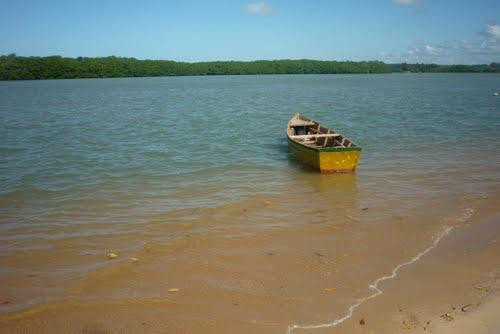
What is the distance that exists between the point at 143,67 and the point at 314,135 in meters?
130

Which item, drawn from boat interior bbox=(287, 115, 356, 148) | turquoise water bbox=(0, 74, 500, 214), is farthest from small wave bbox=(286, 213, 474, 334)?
boat interior bbox=(287, 115, 356, 148)

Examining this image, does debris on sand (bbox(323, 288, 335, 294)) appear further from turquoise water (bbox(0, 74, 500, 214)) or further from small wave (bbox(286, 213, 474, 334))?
turquoise water (bbox(0, 74, 500, 214))

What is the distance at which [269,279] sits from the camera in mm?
6992

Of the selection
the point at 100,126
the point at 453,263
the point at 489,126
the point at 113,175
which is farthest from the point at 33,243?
the point at 489,126

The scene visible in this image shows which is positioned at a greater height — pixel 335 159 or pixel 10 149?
pixel 335 159

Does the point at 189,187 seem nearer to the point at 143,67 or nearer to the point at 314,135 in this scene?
the point at 314,135

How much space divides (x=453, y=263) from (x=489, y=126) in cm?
2171

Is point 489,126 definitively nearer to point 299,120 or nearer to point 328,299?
point 299,120

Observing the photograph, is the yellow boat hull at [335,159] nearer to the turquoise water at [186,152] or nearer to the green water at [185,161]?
the green water at [185,161]

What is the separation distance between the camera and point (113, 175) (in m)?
14.4

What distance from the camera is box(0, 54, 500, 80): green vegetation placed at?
109 metres

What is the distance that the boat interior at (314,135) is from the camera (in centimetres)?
1628

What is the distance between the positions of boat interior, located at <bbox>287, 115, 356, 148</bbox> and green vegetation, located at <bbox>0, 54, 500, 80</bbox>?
348ft

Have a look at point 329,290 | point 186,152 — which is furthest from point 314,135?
point 329,290
